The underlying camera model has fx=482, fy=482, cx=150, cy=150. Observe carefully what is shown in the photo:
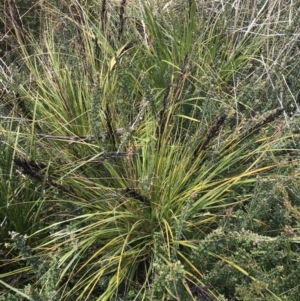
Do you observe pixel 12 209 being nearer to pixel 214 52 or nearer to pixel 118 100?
pixel 118 100

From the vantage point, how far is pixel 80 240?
52.9 inches

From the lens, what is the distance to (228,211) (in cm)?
120

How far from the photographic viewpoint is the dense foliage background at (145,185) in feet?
4.02

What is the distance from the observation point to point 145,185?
1.29m

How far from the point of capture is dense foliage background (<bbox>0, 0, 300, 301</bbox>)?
4.02 ft

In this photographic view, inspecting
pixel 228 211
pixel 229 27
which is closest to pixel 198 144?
pixel 228 211

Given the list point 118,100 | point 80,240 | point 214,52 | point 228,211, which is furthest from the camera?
point 214,52

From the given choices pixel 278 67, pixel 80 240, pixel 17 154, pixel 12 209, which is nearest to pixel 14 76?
pixel 17 154

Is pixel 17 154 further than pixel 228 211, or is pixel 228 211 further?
pixel 17 154

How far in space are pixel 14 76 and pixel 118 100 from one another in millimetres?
428

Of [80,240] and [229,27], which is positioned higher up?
[229,27]

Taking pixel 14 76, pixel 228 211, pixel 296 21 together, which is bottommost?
pixel 228 211

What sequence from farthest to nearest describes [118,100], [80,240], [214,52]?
[214,52] < [118,100] < [80,240]

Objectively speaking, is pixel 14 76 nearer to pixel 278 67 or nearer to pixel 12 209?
pixel 12 209
